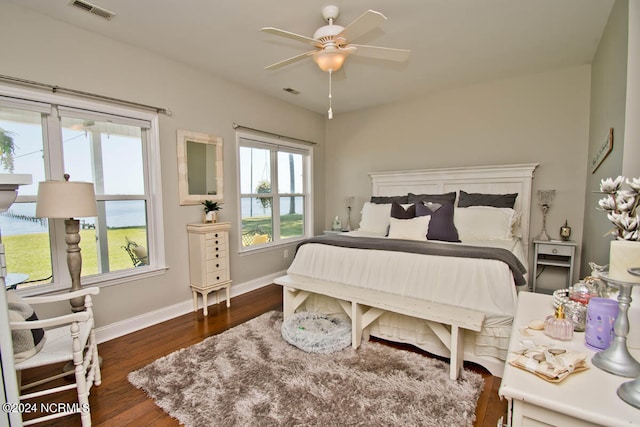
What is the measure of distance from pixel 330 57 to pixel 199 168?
196cm

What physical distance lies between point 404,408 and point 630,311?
1232 millimetres

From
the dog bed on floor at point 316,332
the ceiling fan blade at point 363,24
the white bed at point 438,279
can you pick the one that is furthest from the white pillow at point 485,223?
the ceiling fan blade at point 363,24

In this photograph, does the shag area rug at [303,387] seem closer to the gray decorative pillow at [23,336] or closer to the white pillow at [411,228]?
the gray decorative pillow at [23,336]

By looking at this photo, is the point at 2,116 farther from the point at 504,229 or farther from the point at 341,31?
the point at 504,229

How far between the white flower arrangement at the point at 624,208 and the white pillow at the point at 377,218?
9.52 ft

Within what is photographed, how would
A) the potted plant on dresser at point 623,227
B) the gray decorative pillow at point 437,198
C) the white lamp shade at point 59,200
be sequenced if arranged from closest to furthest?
the potted plant on dresser at point 623,227
the white lamp shade at point 59,200
the gray decorative pillow at point 437,198

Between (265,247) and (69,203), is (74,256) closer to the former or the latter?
(69,203)

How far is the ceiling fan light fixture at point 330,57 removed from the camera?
2292mm

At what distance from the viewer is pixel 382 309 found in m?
2.33

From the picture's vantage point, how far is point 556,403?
76 centimetres

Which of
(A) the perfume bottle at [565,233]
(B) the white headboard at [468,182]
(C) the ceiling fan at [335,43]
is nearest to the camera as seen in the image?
(C) the ceiling fan at [335,43]

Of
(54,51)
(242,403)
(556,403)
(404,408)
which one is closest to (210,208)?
(54,51)

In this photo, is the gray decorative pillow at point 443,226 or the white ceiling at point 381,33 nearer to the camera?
the white ceiling at point 381,33

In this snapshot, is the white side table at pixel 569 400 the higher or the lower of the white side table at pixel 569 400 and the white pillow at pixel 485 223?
the lower
